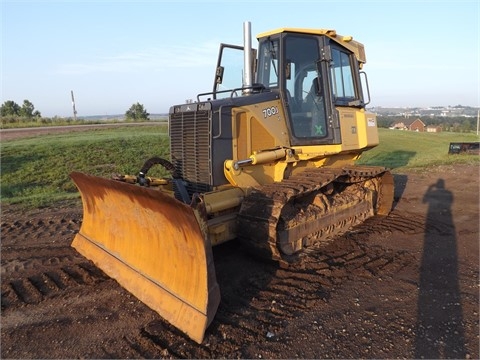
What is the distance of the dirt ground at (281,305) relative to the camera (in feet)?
11.5

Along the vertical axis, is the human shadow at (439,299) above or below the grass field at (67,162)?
below

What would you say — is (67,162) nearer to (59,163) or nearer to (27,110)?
(59,163)

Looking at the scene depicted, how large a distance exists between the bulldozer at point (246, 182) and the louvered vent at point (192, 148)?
0.05ft

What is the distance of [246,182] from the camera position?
5.72m

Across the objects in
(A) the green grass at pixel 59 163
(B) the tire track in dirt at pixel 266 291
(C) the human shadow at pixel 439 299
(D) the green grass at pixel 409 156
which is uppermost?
(A) the green grass at pixel 59 163

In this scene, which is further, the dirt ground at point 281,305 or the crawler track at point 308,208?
the crawler track at point 308,208

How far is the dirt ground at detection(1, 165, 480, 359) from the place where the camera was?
352 cm

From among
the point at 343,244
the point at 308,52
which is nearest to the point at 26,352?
the point at 343,244

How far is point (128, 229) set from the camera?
16.6ft

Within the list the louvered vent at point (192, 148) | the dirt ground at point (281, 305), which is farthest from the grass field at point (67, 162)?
the louvered vent at point (192, 148)

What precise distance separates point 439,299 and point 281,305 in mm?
1755

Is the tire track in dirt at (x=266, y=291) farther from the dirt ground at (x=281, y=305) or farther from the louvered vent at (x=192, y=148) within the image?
the louvered vent at (x=192, y=148)

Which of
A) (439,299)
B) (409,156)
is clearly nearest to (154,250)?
(439,299)

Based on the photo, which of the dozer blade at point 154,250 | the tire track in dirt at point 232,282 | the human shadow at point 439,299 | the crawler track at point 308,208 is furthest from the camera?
the crawler track at point 308,208
